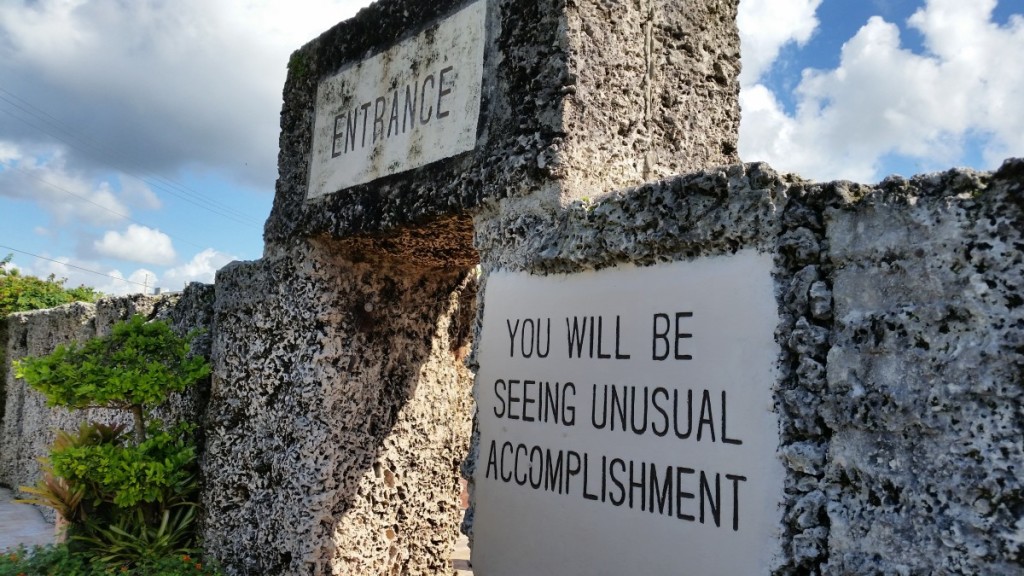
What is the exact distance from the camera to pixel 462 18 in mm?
3023

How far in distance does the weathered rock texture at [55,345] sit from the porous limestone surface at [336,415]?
0.34 m

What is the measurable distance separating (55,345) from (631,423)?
6.55 meters

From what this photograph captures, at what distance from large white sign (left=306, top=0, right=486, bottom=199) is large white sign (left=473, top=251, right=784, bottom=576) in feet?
2.30

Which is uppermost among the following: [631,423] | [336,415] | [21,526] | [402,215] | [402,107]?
[402,107]

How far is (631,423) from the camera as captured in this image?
7.09 ft

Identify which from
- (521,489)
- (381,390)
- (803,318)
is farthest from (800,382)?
(381,390)

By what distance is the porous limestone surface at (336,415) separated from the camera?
358 cm

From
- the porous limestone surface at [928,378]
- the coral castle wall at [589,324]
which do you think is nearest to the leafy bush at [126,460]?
the coral castle wall at [589,324]

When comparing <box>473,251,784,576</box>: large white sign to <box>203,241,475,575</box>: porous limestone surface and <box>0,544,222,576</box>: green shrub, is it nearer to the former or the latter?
<box>203,241,475,575</box>: porous limestone surface

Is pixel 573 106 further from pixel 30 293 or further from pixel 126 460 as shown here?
pixel 30 293

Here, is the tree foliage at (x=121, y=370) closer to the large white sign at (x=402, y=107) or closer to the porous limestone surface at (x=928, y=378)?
the large white sign at (x=402, y=107)

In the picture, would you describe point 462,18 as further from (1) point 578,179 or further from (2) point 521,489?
(2) point 521,489

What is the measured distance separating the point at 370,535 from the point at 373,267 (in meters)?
1.26

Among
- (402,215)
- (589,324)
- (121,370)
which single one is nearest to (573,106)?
(589,324)
